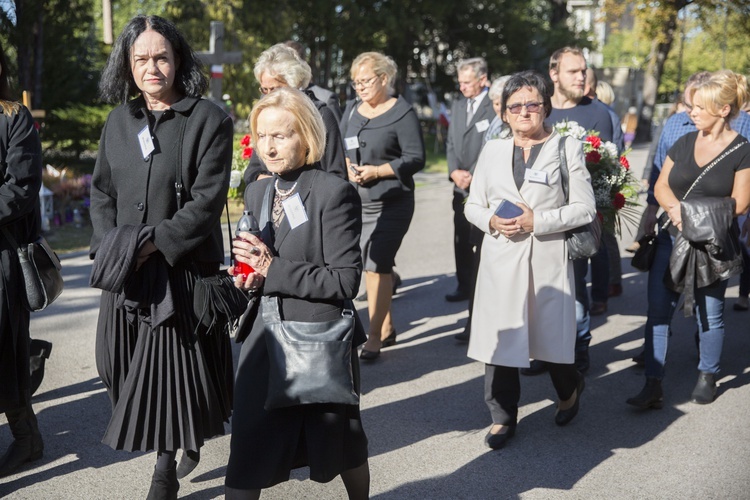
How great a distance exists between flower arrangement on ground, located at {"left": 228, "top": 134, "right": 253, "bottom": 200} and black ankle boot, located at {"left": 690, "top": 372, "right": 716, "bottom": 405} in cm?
352

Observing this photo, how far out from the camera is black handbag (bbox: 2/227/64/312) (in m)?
4.02

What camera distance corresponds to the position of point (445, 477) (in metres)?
4.25

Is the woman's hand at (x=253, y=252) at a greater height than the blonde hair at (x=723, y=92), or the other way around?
the blonde hair at (x=723, y=92)

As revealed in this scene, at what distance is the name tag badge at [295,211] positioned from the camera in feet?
10.1

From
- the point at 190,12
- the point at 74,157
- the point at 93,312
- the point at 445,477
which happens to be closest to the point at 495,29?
the point at 190,12

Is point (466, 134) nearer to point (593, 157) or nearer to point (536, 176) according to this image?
point (593, 157)

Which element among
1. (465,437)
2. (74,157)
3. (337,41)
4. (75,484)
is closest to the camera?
(75,484)

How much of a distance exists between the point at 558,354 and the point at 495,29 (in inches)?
1346

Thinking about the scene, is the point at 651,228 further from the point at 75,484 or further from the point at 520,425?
the point at 75,484

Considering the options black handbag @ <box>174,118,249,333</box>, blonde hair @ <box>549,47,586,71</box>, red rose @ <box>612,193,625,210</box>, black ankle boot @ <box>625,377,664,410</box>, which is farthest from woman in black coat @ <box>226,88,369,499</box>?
blonde hair @ <box>549,47,586,71</box>

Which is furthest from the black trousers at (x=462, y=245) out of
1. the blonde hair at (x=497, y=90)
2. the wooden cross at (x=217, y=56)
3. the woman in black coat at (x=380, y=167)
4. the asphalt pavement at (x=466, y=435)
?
the wooden cross at (x=217, y=56)

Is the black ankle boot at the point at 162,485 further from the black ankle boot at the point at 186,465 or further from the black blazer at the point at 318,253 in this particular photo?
the black blazer at the point at 318,253

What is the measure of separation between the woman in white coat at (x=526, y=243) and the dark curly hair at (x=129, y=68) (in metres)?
1.67

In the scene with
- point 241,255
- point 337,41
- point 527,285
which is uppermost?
point 337,41
